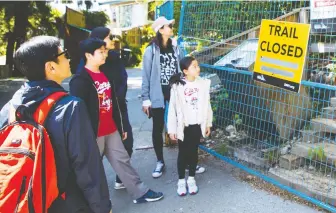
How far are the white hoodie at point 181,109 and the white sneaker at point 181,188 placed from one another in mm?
478

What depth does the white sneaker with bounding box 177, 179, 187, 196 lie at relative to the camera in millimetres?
3611

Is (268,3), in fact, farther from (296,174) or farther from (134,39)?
(134,39)

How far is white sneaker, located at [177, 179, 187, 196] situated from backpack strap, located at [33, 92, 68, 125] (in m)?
2.17

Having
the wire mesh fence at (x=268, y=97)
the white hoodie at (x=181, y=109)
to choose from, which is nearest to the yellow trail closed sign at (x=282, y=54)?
the wire mesh fence at (x=268, y=97)

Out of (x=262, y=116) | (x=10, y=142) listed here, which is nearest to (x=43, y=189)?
(x=10, y=142)

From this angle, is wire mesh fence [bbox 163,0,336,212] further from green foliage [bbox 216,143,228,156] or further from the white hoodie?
the white hoodie

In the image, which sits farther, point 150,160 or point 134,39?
point 134,39

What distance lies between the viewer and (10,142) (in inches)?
65.7

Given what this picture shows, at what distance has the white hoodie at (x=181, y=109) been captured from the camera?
3.58m

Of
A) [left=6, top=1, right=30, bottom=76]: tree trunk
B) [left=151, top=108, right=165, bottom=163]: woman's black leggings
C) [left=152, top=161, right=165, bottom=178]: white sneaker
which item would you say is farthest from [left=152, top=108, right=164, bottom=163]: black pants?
[left=6, top=1, right=30, bottom=76]: tree trunk

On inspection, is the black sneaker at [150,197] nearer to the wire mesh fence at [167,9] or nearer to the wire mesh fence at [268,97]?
the wire mesh fence at [268,97]

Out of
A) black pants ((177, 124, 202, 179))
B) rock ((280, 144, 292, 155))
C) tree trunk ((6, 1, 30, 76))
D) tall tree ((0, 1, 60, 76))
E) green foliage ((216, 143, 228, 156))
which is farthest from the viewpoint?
tree trunk ((6, 1, 30, 76))

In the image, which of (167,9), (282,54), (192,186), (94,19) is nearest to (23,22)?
(94,19)

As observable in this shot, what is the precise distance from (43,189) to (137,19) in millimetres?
22194
